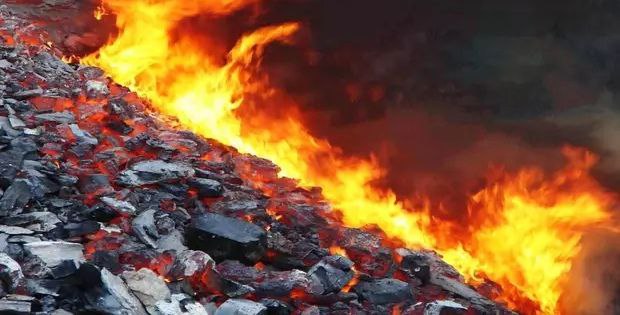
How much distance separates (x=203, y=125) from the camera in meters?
10.4

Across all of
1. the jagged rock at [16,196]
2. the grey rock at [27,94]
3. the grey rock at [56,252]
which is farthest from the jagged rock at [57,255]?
the grey rock at [27,94]

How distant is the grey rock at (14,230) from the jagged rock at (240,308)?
2.01 metres

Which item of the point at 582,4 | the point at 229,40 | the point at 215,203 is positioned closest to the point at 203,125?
the point at 229,40

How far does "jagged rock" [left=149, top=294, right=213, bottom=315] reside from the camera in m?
5.05

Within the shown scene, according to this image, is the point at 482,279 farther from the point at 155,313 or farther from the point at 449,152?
the point at 155,313

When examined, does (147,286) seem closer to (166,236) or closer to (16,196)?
(166,236)

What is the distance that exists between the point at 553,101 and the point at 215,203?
282 inches

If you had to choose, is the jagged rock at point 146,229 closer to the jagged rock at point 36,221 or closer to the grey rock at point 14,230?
the jagged rock at point 36,221

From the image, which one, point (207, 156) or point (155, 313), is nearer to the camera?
point (155, 313)

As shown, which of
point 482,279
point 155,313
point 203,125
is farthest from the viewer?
point 203,125

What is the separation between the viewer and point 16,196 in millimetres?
6148

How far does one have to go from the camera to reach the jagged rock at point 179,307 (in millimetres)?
5047

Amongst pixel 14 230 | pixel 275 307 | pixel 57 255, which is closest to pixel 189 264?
pixel 275 307

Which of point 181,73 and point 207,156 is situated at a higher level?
point 181,73
